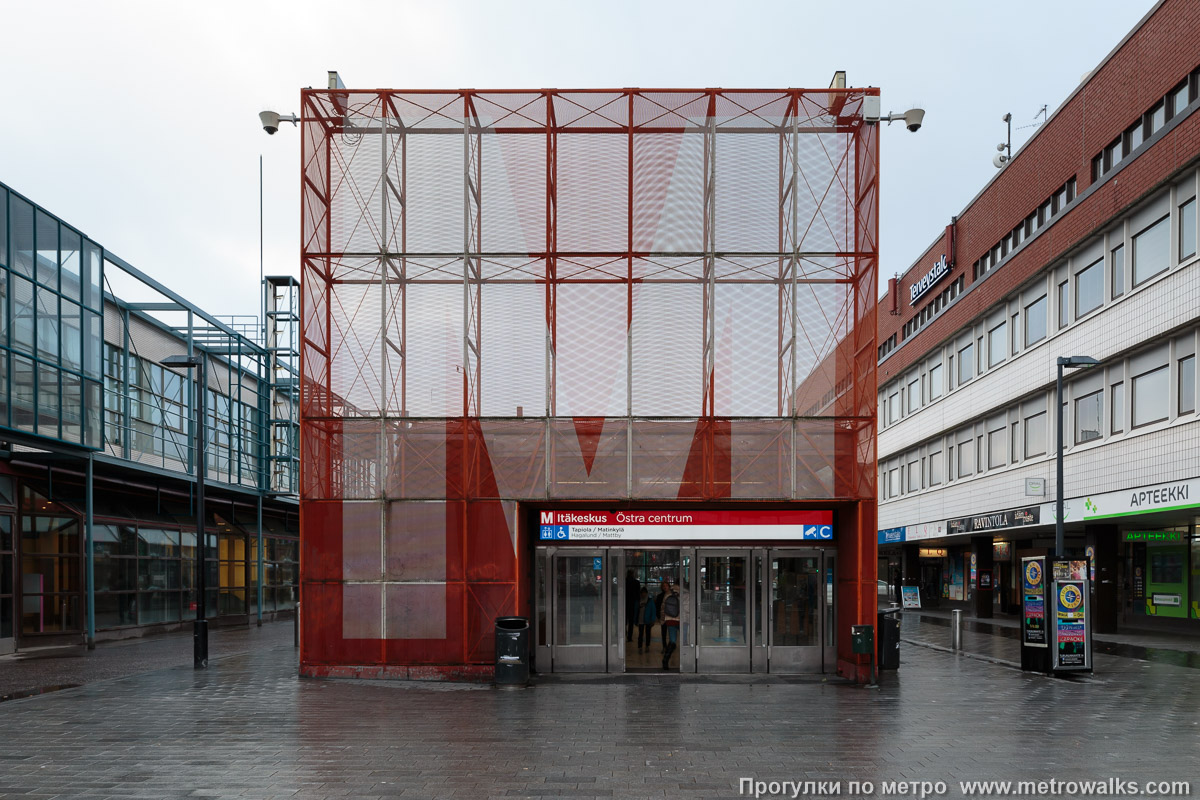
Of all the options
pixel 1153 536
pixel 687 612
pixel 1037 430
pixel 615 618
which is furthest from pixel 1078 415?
pixel 615 618

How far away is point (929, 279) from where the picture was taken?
4866 centimetres

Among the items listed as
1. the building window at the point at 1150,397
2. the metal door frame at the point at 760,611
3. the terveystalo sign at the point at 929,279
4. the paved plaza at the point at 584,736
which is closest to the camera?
the paved plaza at the point at 584,736

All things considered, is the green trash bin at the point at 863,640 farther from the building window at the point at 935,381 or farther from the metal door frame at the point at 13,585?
the building window at the point at 935,381

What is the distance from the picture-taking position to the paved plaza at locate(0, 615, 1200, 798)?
10305 millimetres

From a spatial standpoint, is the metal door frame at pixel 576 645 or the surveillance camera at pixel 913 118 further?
the metal door frame at pixel 576 645

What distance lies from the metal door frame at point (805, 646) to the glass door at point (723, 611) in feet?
1.29

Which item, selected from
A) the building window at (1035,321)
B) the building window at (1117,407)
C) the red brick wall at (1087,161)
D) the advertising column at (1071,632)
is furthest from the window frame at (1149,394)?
the advertising column at (1071,632)

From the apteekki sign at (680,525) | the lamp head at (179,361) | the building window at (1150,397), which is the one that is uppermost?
the lamp head at (179,361)

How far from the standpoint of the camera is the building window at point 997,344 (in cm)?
3859

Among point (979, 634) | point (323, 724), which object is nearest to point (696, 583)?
point (323, 724)

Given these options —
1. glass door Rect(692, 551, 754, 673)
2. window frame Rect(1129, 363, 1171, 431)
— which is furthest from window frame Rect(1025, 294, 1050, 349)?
glass door Rect(692, 551, 754, 673)

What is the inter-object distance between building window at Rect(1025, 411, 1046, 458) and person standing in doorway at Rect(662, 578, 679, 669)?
20809 millimetres

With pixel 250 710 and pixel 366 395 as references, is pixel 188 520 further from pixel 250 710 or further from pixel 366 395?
pixel 250 710

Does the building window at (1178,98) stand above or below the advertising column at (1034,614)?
above
